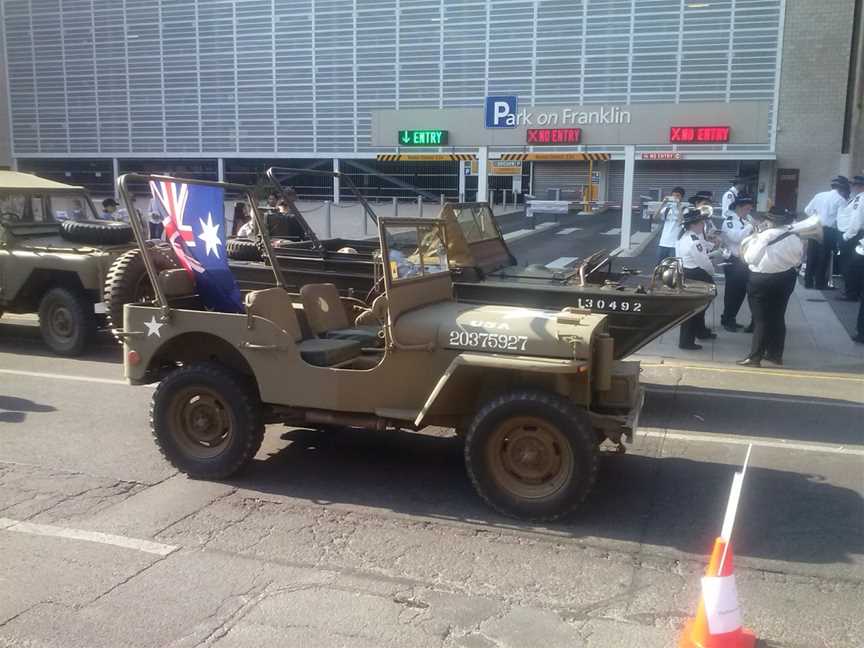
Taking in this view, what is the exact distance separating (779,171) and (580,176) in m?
12.0

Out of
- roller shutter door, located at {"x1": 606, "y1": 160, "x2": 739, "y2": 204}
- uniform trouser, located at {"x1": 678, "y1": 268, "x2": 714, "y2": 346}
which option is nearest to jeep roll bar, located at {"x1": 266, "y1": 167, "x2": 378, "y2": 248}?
uniform trouser, located at {"x1": 678, "y1": 268, "x2": 714, "y2": 346}

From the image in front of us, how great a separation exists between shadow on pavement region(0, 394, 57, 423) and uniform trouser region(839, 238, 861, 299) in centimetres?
1179

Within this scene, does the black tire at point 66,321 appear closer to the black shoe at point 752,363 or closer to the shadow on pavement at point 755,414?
the shadow on pavement at point 755,414

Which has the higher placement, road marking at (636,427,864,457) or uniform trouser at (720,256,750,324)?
uniform trouser at (720,256,750,324)

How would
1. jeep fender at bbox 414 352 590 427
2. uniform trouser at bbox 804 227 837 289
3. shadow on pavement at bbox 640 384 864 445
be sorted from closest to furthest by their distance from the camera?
jeep fender at bbox 414 352 590 427 < shadow on pavement at bbox 640 384 864 445 < uniform trouser at bbox 804 227 837 289

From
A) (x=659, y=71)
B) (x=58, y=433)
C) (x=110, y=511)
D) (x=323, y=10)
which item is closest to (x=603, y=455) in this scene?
(x=110, y=511)

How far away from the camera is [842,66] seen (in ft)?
107

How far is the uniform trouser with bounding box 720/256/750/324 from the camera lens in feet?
37.0

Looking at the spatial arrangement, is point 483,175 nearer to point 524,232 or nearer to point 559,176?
point 524,232

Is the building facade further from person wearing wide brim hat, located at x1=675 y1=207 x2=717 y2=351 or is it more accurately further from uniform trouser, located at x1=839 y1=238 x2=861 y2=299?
person wearing wide brim hat, located at x1=675 y1=207 x2=717 y2=351

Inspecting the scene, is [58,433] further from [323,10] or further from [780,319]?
[323,10]

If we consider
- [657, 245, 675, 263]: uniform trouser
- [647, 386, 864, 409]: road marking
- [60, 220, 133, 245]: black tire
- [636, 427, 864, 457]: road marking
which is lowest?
[636, 427, 864, 457]: road marking

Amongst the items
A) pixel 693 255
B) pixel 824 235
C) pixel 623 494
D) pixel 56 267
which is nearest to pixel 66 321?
pixel 56 267

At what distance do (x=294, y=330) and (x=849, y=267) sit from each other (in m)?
11.0
